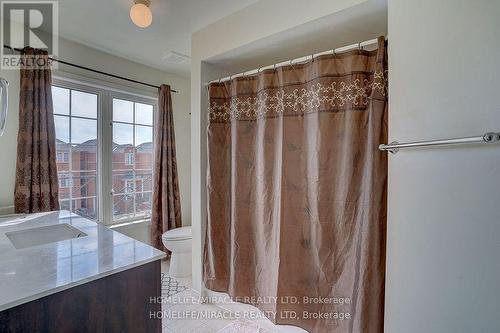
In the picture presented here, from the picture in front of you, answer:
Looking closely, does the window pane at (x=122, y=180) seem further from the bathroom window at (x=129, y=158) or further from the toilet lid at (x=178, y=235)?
the toilet lid at (x=178, y=235)

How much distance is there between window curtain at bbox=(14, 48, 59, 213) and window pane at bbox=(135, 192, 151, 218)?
889 millimetres

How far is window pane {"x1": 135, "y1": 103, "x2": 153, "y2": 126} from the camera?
290 centimetres

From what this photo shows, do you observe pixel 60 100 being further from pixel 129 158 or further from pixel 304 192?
pixel 304 192

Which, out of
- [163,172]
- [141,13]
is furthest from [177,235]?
[141,13]

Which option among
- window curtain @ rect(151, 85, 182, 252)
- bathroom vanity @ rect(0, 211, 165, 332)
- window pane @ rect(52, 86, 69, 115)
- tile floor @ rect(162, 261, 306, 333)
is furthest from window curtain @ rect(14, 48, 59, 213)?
tile floor @ rect(162, 261, 306, 333)

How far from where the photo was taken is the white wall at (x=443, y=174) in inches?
27.3

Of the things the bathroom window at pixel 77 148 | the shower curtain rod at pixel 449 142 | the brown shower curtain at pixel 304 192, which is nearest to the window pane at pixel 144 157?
the bathroom window at pixel 77 148

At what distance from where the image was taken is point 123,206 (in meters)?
2.80

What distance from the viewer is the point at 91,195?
254 cm

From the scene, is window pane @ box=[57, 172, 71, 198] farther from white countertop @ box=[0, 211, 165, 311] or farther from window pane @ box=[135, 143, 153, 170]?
white countertop @ box=[0, 211, 165, 311]

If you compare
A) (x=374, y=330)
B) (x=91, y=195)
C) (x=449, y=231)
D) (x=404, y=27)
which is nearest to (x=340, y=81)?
(x=404, y=27)

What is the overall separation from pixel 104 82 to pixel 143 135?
681 millimetres

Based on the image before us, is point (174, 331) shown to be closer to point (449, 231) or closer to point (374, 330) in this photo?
point (374, 330)

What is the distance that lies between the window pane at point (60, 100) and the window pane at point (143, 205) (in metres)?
1.12
